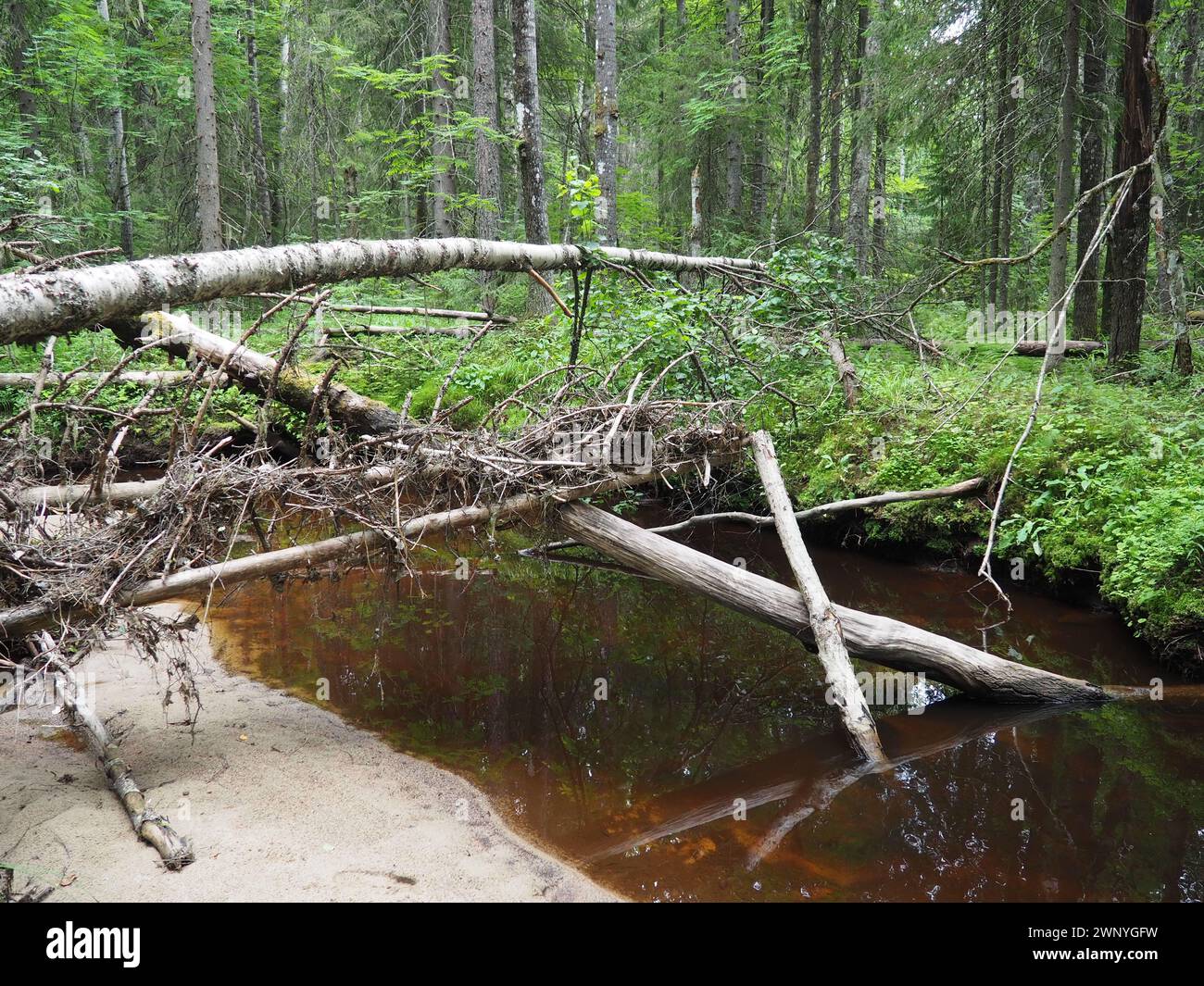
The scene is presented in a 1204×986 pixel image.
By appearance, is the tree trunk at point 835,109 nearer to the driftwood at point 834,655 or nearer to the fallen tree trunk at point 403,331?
the fallen tree trunk at point 403,331

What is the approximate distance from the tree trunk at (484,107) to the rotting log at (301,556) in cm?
718

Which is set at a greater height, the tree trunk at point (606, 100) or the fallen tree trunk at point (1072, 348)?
the tree trunk at point (606, 100)

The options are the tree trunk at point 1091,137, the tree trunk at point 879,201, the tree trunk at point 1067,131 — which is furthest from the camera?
the tree trunk at point 879,201

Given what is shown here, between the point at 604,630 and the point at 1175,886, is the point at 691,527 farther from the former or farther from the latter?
the point at 1175,886

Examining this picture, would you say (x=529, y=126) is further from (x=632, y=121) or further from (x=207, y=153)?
(x=632, y=121)

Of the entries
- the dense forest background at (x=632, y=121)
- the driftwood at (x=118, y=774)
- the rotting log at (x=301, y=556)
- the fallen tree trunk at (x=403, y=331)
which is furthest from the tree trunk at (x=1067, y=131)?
the driftwood at (x=118, y=774)

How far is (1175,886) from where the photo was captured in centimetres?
364

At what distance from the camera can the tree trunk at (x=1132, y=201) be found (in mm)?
8297

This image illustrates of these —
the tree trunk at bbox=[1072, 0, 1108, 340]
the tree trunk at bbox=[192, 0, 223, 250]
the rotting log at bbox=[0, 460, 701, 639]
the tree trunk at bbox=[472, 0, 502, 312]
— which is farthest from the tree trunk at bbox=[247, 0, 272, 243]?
the tree trunk at bbox=[1072, 0, 1108, 340]

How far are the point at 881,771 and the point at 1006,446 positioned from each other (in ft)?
13.4

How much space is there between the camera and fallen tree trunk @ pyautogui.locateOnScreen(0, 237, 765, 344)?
2.79 meters

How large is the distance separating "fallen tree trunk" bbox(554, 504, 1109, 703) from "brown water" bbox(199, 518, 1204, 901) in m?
0.18

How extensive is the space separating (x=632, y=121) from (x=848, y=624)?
68.0ft

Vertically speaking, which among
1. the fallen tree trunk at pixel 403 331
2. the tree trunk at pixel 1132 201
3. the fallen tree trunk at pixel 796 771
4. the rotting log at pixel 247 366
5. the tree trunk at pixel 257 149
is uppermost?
the tree trunk at pixel 257 149
